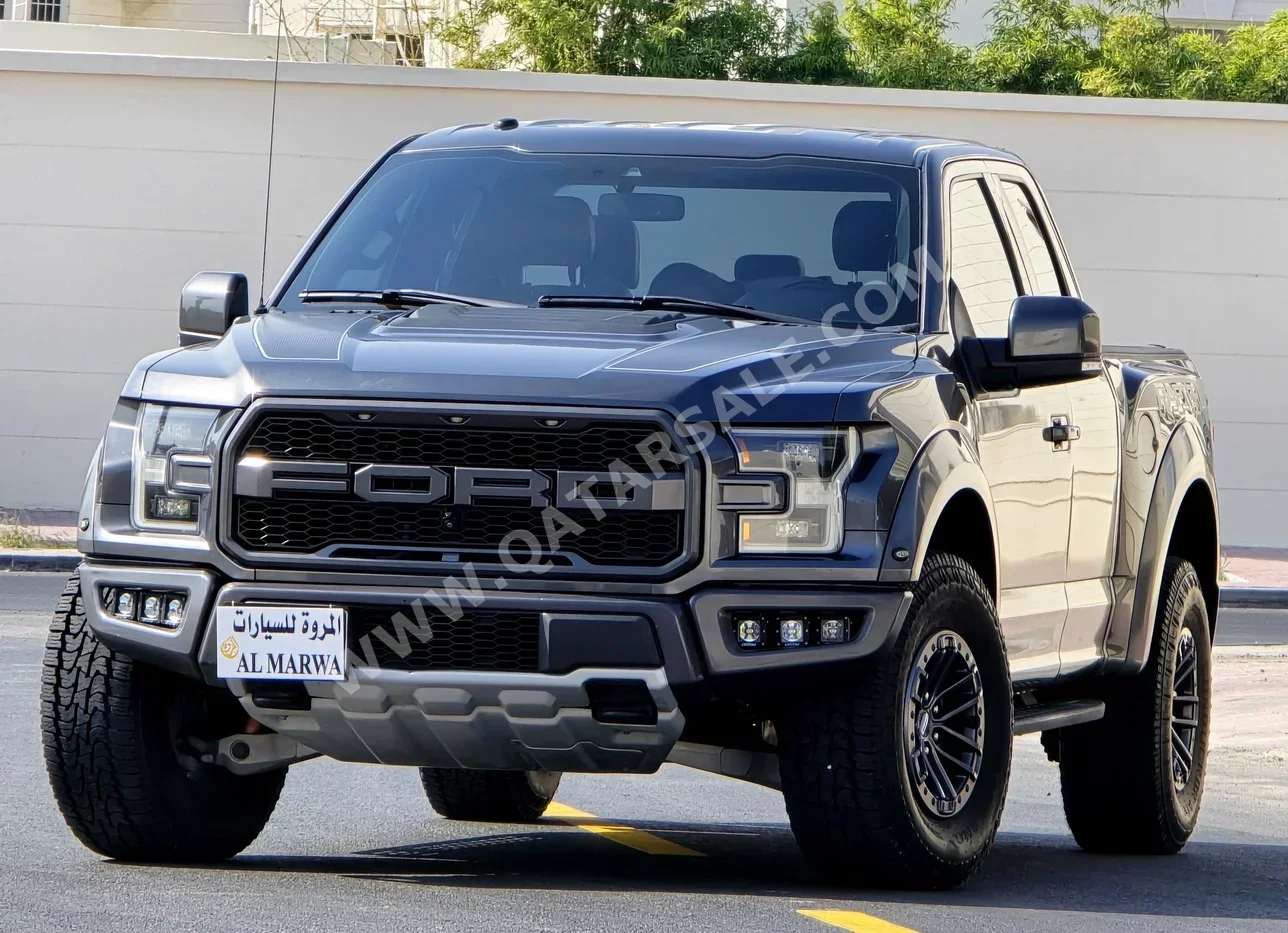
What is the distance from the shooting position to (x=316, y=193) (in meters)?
21.0

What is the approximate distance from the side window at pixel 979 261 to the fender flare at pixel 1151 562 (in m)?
0.95

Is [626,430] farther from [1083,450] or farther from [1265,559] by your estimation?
[1265,559]

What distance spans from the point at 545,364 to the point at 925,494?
3.18ft

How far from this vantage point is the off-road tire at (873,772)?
17.9 ft

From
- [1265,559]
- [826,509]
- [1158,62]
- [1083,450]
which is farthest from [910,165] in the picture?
[1158,62]

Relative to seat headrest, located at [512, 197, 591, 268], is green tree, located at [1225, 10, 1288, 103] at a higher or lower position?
higher

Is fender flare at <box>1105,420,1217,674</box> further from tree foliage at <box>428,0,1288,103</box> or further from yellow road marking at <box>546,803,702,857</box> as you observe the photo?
tree foliage at <box>428,0,1288,103</box>

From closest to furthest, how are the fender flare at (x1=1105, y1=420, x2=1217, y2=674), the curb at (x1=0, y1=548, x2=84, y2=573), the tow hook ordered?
the tow hook < the fender flare at (x1=1105, y1=420, x2=1217, y2=674) < the curb at (x1=0, y1=548, x2=84, y2=573)

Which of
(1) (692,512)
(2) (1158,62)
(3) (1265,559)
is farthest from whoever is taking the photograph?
(2) (1158,62)

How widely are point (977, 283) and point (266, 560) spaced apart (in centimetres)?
243

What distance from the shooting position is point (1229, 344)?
69.0 ft

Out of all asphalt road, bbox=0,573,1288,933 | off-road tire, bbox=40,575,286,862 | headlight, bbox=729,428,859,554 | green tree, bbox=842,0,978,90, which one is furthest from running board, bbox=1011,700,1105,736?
green tree, bbox=842,0,978,90

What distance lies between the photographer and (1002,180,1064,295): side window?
7512 mm

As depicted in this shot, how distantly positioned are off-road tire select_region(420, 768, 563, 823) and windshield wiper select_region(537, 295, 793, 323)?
6.07ft
